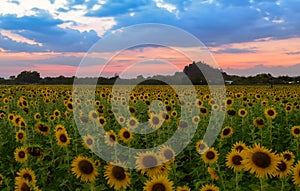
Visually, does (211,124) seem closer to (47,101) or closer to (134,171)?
(134,171)

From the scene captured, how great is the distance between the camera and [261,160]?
344cm

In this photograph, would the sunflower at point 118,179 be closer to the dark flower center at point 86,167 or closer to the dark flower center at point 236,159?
the dark flower center at point 86,167

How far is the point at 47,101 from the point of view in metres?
11.9

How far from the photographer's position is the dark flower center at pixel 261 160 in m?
3.44

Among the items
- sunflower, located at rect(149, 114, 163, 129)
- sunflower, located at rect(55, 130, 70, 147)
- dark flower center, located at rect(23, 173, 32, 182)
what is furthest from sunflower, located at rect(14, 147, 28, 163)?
sunflower, located at rect(149, 114, 163, 129)

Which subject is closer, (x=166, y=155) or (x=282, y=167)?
(x=282, y=167)

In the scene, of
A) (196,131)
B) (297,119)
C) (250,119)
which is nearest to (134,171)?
(196,131)

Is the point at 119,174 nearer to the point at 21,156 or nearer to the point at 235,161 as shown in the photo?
the point at 235,161

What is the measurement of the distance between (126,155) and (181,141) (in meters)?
1.99

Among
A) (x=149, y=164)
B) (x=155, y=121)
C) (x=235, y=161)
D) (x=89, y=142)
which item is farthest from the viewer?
(x=155, y=121)

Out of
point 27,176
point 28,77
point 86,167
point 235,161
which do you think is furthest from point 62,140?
point 28,77

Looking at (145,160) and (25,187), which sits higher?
(145,160)

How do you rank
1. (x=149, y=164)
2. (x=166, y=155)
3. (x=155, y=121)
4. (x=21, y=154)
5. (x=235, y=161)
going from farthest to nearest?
1. (x=155, y=121)
2. (x=21, y=154)
3. (x=166, y=155)
4. (x=235, y=161)
5. (x=149, y=164)

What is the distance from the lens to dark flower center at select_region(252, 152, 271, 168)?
3.44 m
